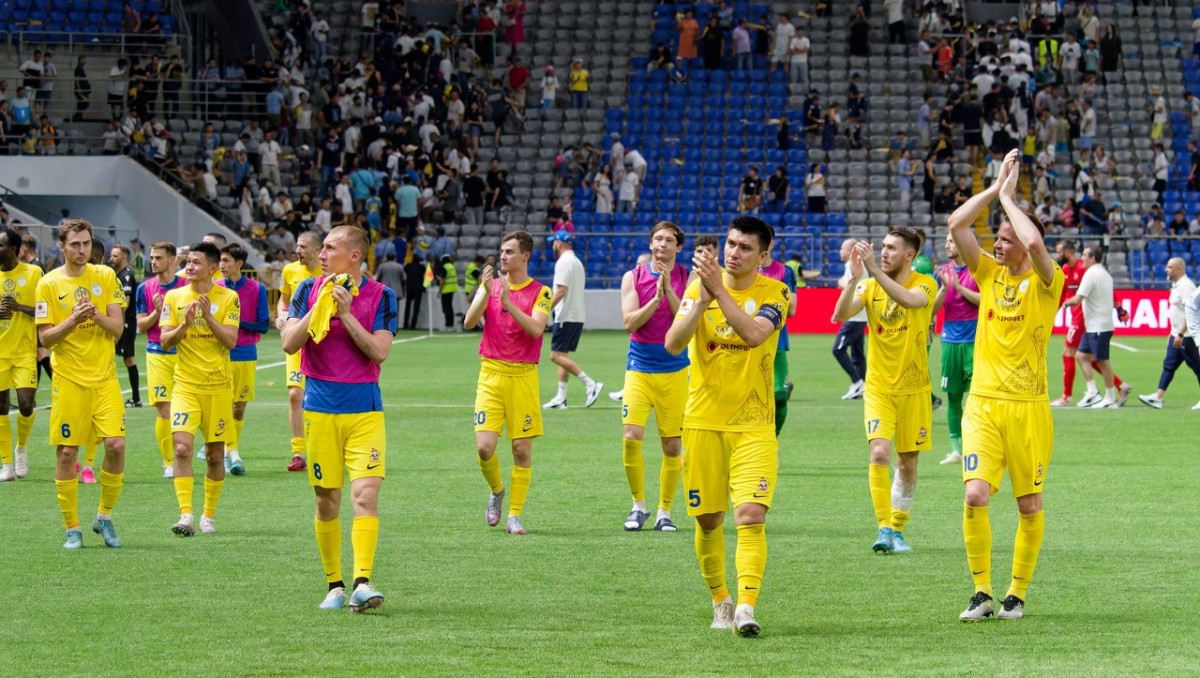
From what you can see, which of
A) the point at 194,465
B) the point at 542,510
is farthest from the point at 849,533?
the point at 194,465

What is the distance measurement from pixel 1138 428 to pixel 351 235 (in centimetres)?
1206

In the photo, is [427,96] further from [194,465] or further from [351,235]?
[351,235]

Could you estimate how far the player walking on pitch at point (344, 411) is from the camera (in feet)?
25.9

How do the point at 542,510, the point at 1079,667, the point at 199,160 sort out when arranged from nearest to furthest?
the point at 1079,667, the point at 542,510, the point at 199,160

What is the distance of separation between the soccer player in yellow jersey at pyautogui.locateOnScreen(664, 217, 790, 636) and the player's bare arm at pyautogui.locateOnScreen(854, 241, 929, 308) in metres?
1.09

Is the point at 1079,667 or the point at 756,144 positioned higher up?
the point at 756,144

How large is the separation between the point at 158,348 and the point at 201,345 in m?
2.40

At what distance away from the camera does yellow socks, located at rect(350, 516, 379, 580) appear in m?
7.93

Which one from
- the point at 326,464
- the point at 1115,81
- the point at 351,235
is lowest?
the point at 326,464

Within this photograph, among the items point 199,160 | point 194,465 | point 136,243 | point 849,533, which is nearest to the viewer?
point 849,533

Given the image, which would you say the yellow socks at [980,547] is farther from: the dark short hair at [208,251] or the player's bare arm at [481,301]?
the dark short hair at [208,251]

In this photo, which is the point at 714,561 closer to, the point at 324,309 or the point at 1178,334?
the point at 324,309

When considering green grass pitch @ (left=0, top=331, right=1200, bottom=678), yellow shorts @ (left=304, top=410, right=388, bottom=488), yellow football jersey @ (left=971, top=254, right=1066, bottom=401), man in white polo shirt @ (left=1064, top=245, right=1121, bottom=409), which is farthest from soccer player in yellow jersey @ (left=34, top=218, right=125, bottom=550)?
man in white polo shirt @ (left=1064, top=245, right=1121, bottom=409)

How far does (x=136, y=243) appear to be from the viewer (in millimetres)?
32875
